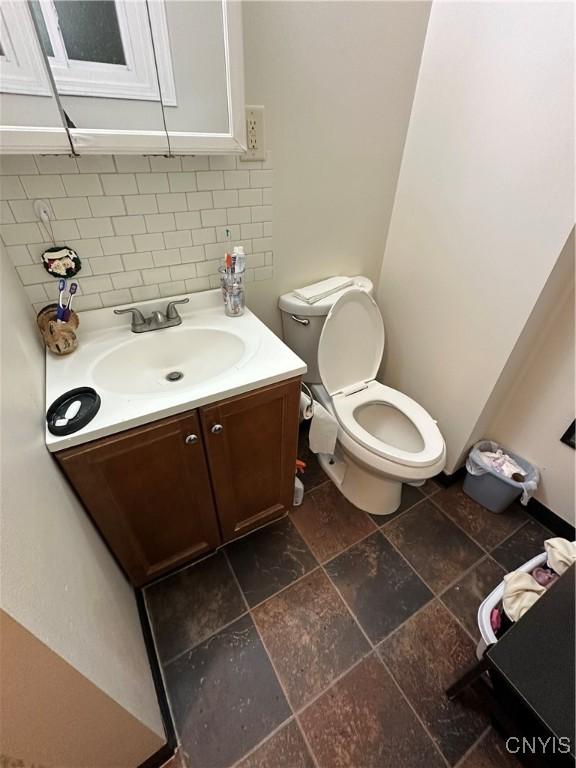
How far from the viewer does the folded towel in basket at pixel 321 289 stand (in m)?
1.34

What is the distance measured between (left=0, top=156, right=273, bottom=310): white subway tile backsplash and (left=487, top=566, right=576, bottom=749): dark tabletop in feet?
4.03

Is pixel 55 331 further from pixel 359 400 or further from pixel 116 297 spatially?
pixel 359 400

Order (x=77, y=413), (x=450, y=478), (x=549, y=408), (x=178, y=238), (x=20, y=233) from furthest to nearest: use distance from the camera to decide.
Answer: (x=450, y=478) < (x=549, y=408) < (x=178, y=238) < (x=20, y=233) < (x=77, y=413)

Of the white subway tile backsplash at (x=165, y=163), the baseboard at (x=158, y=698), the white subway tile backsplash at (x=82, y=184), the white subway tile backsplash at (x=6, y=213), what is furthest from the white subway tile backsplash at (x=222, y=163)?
the baseboard at (x=158, y=698)

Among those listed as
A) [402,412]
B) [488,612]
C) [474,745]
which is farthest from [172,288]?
[474,745]

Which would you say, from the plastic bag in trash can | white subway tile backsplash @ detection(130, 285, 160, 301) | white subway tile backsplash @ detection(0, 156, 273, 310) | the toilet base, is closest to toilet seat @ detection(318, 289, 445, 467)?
the toilet base

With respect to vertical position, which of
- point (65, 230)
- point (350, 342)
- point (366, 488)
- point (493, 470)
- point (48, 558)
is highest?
point (65, 230)

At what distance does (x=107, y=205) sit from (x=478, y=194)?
3.81 ft

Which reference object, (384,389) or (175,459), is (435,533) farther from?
(175,459)

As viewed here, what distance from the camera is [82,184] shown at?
2.96 feet

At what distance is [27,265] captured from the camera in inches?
36.0

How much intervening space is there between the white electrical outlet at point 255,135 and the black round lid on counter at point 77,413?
850 millimetres

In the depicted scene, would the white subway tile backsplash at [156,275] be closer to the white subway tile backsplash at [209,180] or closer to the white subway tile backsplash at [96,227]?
the white subway tile backsplash at [96,227]

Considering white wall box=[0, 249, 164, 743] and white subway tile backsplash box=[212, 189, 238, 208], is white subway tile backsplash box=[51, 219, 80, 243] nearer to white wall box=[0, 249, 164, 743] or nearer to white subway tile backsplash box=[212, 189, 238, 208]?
white wall box=[0, 249, 164, 743]
